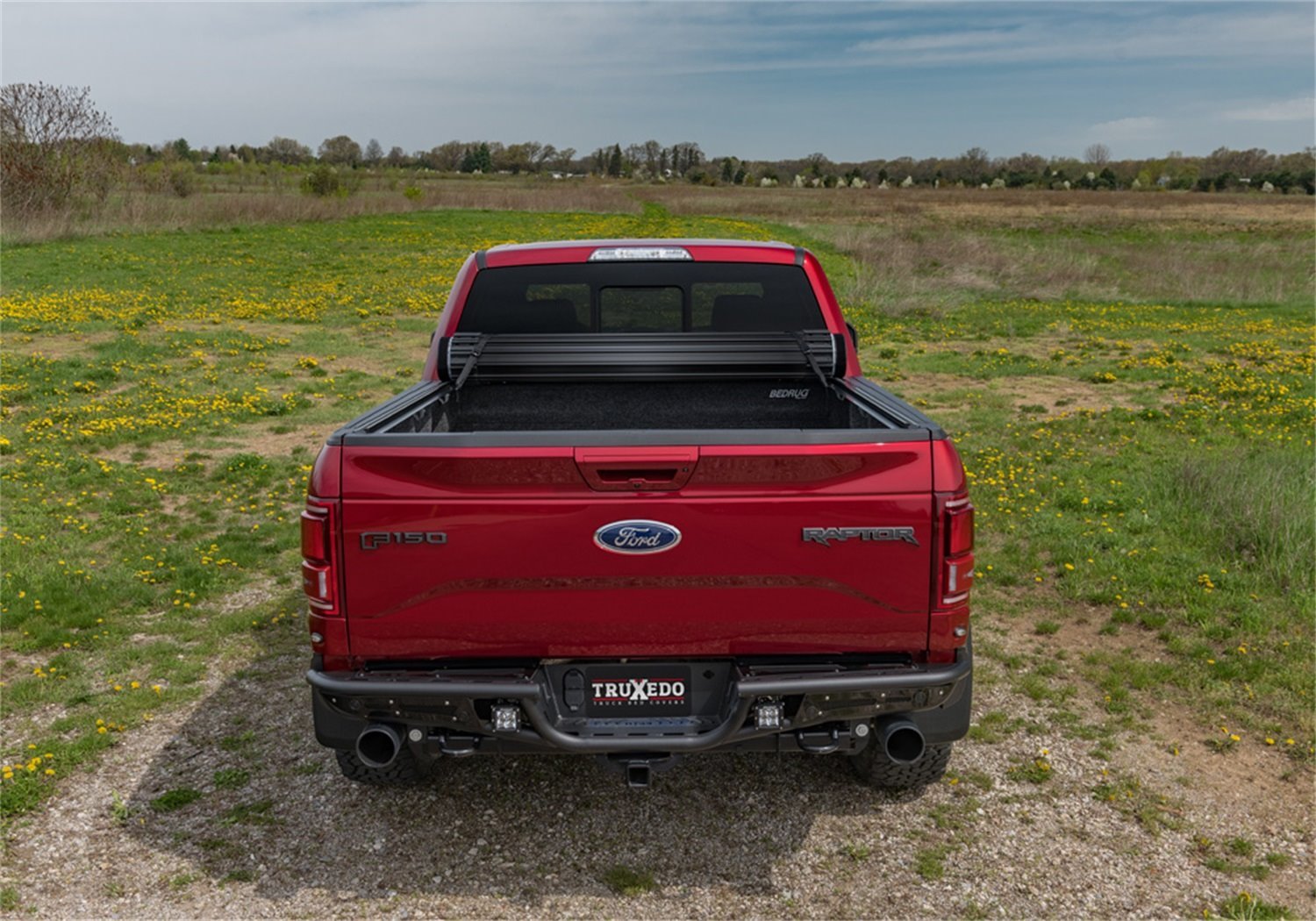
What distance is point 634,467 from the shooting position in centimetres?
304

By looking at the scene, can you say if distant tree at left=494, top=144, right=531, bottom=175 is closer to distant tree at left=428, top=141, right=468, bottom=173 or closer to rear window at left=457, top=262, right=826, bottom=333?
distant tree at left=428, top=141, right=468, bottom=173

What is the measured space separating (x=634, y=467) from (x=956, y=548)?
40.3 inches

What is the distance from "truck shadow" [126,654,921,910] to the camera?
3555mm

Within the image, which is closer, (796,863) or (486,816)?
(796,863)

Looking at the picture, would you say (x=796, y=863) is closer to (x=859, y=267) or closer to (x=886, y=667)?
(x=886, y=667)

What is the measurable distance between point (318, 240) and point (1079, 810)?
30.6 meters

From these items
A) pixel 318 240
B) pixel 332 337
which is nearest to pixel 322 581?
pixel 332 337

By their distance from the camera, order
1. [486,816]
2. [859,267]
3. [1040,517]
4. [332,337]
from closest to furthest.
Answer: [486,816], [1040,517], [332,337], [859,267]

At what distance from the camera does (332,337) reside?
1603cm

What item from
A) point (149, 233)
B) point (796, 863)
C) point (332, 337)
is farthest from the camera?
point (149, 233)

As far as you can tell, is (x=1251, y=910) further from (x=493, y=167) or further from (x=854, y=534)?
(x=493, y=167)

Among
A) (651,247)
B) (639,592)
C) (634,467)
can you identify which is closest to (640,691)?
(639,592)

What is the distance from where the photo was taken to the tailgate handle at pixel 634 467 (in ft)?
9.92

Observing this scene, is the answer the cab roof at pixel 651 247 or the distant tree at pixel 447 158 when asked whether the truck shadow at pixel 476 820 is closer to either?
the cab roof at pixel 651 247
